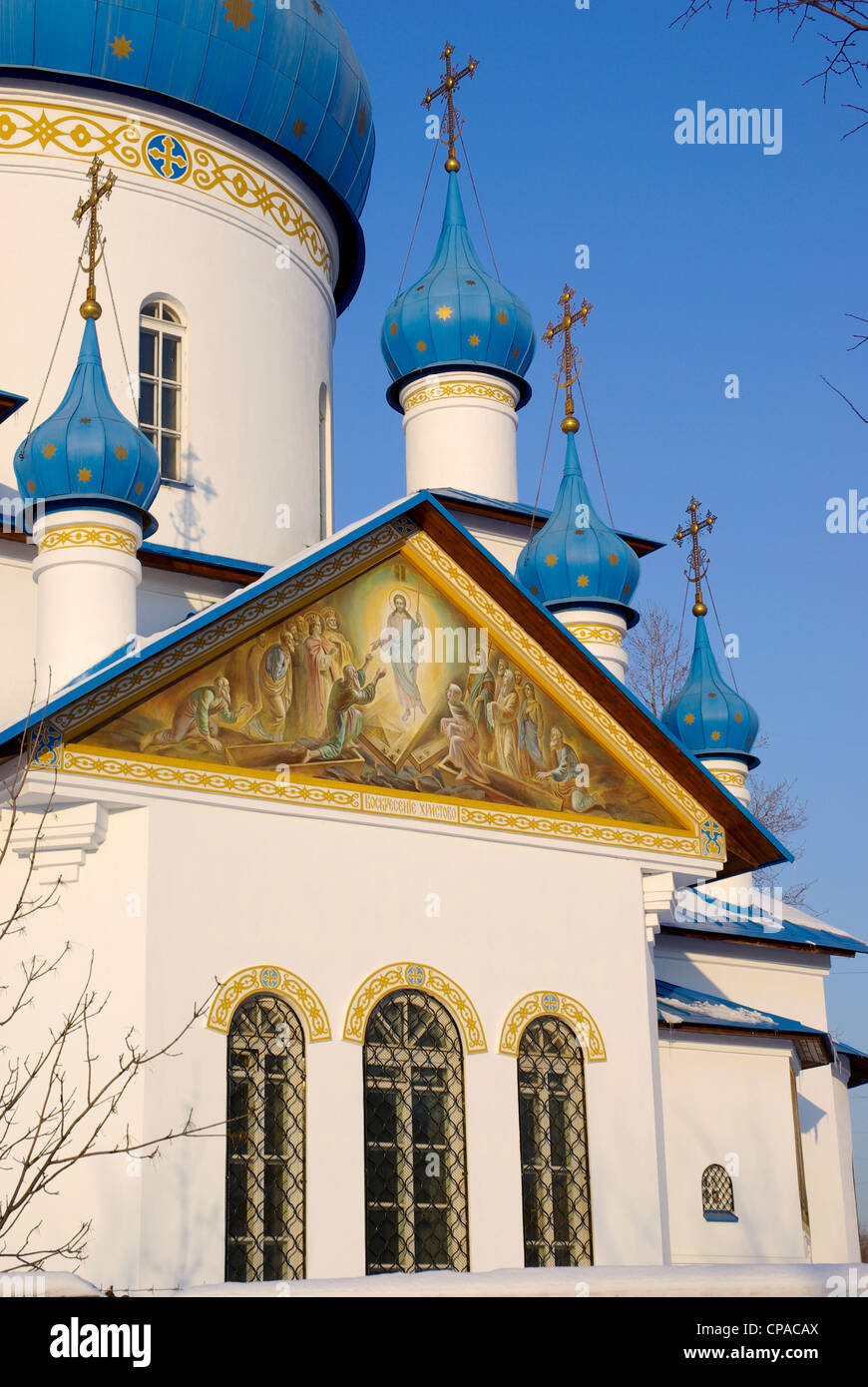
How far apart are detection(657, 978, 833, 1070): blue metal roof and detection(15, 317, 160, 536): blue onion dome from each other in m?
4.98

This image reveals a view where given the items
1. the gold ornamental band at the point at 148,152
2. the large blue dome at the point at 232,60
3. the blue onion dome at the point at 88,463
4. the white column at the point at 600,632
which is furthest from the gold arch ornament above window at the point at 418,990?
the large blue dome at the point at 232,60

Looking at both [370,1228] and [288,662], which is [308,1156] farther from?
[288,662]

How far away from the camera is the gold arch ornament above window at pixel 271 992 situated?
8438 mm

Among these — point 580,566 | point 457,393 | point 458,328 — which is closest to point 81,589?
point 580,566

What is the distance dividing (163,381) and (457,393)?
9.93 ft

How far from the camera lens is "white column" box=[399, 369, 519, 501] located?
14469 mm

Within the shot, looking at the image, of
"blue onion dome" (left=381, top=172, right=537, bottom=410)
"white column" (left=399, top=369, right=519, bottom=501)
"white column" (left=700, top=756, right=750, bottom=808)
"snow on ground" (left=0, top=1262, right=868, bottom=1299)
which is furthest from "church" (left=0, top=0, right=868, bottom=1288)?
"snow on ground" (left=0, top=1262, right=868, bottom=1299)

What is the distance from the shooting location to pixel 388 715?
944cm

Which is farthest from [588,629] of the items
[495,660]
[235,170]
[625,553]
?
[235,170]

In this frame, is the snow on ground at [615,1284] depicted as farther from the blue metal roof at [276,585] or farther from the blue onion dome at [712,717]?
the blue onion dome at [712,717]

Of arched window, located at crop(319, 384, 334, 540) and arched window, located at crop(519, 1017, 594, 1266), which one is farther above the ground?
arched window, located at crop(319, 384, 334, 540)

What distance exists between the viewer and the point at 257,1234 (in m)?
8.23

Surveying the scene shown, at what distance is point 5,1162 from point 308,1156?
4.73 ft

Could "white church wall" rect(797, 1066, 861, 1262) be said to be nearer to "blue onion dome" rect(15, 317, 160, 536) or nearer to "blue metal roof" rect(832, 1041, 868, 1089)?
"blue metal roof" rect(832, 1041, 868, 1089)
